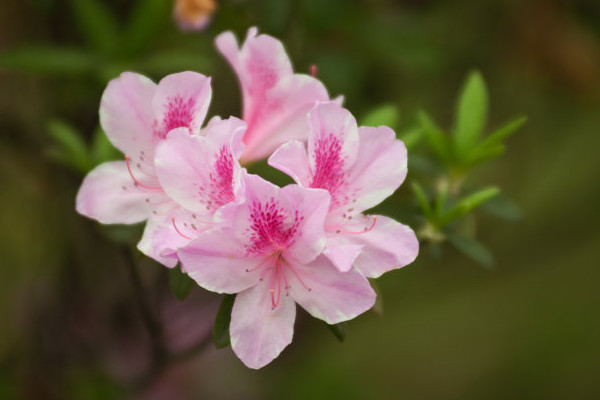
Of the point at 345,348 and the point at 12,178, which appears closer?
the point at 12,178

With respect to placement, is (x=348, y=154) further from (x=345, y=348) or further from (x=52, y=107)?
(x=345, y=348)

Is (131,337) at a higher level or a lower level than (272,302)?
lower

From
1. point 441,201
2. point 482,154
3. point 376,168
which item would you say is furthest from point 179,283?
point 482,154

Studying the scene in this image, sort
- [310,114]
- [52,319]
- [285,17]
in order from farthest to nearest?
1. [52,319]
2. [285,17]
3. [310,114]

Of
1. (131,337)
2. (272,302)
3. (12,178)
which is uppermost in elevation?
(272,302)

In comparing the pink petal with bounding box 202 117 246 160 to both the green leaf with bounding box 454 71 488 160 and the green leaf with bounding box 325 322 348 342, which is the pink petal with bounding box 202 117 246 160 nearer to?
the green leaf with bounding box 325 322 348 342

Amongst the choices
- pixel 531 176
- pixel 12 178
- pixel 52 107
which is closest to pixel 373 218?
pixel 52 107

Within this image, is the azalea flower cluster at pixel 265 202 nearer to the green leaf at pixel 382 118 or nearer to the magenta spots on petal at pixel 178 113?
the magenta spots on petal at pixel 178 113

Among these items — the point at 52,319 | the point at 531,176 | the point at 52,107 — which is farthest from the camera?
the point at 531,176
